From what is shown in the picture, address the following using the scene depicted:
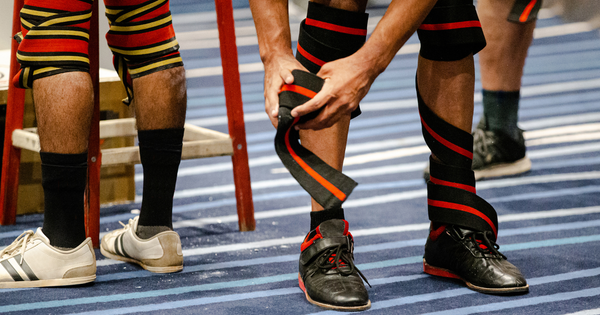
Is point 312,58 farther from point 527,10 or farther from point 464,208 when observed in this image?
point 527,10

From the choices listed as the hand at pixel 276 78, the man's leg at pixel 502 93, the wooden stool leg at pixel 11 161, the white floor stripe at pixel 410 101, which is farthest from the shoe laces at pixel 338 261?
the white floor stripe at pixel 410 101

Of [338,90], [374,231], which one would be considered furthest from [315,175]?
[374,231]

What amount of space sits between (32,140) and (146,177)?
1.16ft

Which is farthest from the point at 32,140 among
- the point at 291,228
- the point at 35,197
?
the point at 291,228

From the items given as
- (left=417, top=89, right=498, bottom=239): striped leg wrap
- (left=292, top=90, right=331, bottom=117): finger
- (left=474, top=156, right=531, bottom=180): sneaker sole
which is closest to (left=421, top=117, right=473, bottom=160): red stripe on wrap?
(left=417, top=89, right=498, bottom=239): striped leg wrap

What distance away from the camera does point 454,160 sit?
1.13m

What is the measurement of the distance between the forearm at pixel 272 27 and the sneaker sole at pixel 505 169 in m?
1.07

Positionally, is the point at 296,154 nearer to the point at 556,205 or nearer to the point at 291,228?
the point at 291,228

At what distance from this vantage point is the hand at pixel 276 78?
0.92 meters

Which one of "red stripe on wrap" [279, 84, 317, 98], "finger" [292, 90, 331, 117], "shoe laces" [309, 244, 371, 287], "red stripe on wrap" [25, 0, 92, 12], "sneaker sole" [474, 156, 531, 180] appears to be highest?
"red stripe on wrap" [25, 0, 92, 12]

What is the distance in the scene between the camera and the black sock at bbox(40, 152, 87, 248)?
1067 millimetres

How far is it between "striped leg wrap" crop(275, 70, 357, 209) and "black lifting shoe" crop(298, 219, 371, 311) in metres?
0.18

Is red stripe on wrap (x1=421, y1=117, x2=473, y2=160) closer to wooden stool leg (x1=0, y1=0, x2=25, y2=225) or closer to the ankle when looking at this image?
the ankle

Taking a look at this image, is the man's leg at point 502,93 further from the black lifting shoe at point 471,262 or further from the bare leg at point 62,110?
the bare leg at point 62,110
